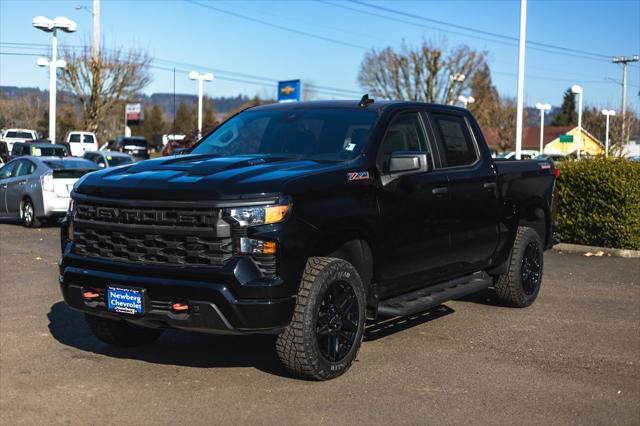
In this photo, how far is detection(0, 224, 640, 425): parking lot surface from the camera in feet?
16.8

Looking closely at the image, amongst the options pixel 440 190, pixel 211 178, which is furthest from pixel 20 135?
pixel 211 178

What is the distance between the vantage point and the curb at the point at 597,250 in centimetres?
1312

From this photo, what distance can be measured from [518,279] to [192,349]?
11.5 feet

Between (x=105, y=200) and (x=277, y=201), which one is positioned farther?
(x=105, y=200)

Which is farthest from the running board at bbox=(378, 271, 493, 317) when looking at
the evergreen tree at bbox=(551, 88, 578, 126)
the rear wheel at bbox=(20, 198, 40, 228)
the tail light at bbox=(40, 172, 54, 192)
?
the evergreen tree at bbox=(551, 88, 578, 126)

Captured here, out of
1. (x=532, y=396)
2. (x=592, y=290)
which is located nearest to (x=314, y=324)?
(x=532, y=396)

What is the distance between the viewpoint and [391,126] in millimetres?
6676

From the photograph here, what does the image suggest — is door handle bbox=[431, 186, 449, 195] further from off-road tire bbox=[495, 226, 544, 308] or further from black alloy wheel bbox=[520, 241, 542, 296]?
black alloy wheel bbox=[520, 241, 542, 296]

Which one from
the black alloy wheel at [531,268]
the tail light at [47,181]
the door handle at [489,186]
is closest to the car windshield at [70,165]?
the tail light at [47,181]

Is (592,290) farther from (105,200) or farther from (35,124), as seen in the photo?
(35,124)

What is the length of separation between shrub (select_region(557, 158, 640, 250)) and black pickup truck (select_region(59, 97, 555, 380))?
21.6 ft

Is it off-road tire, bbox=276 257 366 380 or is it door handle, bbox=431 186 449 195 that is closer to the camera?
off-road tire, bbox=276 257 366 380

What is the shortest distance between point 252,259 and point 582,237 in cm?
979

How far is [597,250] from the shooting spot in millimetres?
13430
